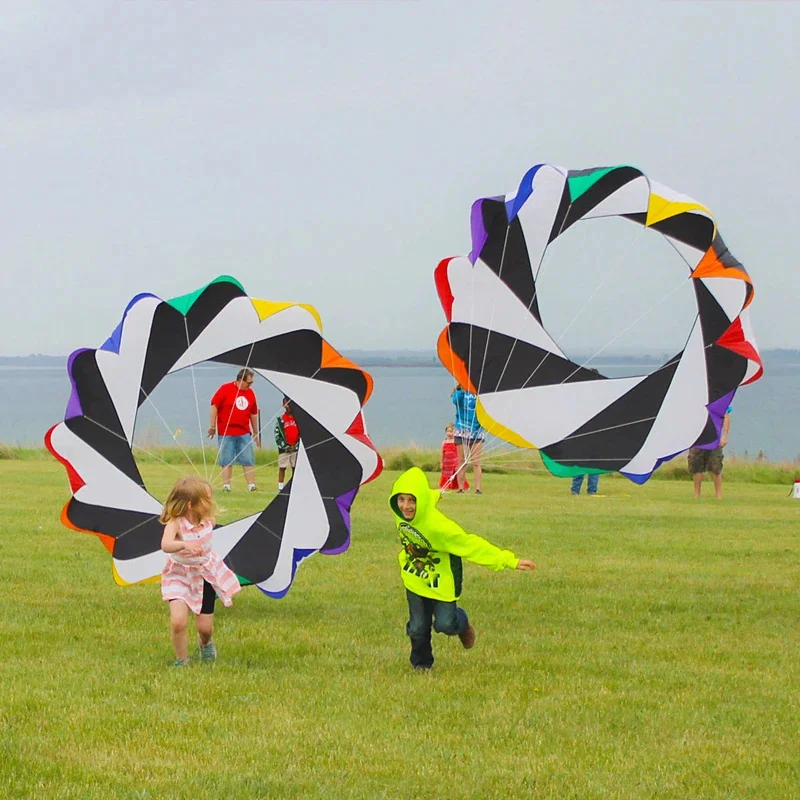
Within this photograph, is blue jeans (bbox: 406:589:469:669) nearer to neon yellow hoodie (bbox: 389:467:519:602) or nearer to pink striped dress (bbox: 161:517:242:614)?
neon yellow hoodie (bbox: 389:467:519:602)

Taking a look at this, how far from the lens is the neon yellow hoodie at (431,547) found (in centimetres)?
693

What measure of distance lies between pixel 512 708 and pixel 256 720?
135 centimetres

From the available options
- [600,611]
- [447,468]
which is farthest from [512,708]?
[447,468]

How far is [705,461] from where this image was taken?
17375mm

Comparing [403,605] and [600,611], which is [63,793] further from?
[600,611]

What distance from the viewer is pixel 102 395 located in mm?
8672

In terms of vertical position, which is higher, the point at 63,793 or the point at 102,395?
the point at 102,395

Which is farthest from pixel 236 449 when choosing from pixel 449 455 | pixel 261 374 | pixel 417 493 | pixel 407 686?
pixel 407 686

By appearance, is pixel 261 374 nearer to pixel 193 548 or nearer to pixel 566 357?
pixel 193 548

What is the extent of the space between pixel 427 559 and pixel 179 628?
151 centimetres

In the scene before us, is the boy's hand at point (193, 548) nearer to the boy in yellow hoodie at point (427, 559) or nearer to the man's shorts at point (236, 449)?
the boy in yellow hoodie at point (427, 559)

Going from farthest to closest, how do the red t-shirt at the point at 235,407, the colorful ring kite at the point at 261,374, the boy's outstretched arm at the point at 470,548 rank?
the red t-shirt at the point at 235,407
the colorful ring kite at the point at 261,374
the boy's outstretched arm at the point at 470,548

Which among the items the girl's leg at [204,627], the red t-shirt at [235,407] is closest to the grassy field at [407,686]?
the girl's leg at [204,627]

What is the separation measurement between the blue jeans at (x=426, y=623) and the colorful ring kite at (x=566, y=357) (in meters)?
2.32
